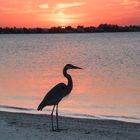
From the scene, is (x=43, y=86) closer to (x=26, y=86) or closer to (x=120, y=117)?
(x=26, y=86)

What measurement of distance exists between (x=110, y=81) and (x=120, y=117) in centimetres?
1281

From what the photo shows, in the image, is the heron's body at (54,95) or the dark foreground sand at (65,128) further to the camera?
the heron's body at (54,95)

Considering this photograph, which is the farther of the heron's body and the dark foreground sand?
the heron's body

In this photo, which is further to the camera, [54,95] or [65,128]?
[65,128]

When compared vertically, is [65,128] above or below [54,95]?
below

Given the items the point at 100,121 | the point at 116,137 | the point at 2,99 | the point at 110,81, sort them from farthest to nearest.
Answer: the point at 110,81
the point at 2,99
the point at 100,121
the point at 116,137

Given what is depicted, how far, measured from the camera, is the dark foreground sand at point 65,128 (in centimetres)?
1086

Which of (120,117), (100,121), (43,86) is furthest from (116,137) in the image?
(43,86)

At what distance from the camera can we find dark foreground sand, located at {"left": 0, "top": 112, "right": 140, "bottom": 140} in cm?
1086

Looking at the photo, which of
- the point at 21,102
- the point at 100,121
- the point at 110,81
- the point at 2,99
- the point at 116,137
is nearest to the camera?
the point at 116,137

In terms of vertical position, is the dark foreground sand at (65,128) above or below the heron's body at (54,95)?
below

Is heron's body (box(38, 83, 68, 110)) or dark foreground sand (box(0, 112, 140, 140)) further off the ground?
heron's body (box(38, 83, 68, 110))

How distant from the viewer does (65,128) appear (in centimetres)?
1248

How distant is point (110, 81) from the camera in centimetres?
2873
